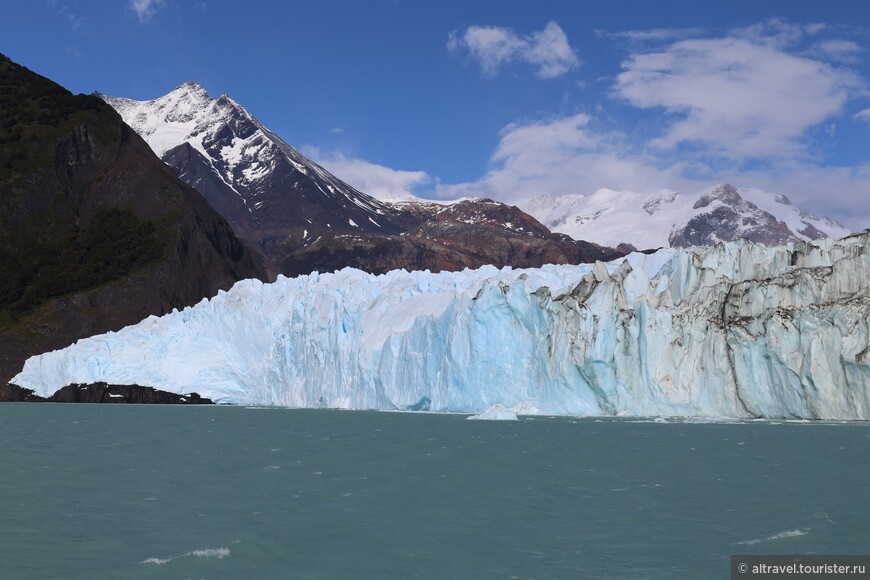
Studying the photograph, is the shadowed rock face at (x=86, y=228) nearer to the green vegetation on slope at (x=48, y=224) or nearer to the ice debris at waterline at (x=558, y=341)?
the green vegetation on slope at (x=48, y=224)

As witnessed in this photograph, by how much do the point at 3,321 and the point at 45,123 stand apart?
33.4m

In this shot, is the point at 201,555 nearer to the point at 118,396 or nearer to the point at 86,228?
the point at 118,396

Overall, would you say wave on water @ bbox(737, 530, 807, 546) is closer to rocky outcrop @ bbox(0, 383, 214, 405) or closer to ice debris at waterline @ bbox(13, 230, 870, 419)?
ice debris at waterline @ bbox(13, 230, 870, 419)

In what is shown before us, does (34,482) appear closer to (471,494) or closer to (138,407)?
(471,494)

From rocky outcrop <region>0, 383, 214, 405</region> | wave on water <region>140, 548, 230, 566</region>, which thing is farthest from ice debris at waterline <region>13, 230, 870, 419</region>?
wave on water <region>140, 548, 230, 566</region>

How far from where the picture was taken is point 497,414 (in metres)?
40.5

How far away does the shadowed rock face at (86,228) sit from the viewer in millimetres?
80062

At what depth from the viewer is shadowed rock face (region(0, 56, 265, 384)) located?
80062mm

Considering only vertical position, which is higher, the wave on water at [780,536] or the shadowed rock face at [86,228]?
the shadowed rock face at [86,228]

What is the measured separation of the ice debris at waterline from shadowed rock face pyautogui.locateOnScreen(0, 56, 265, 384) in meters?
21.4

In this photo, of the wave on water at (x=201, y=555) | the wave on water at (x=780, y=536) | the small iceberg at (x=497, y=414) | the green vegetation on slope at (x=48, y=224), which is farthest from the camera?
the green vegetation on slope at (x=48, y=224)

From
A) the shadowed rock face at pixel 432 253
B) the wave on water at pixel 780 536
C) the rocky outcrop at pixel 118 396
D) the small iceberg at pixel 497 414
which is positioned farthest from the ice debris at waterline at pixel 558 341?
the shadowed rock face at pixel 432 253

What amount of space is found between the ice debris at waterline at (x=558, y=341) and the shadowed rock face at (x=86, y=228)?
21.4 metres

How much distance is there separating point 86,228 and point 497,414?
69697 millimetres
